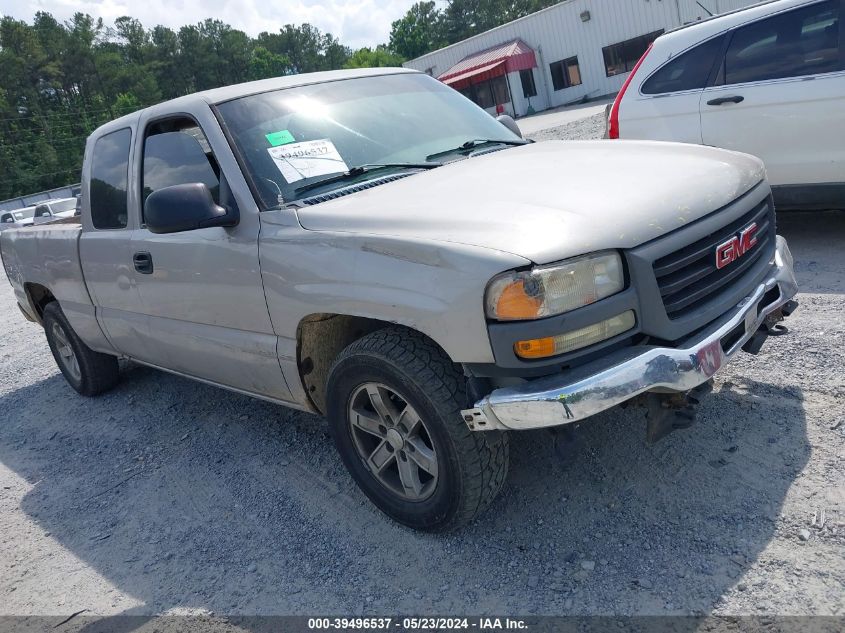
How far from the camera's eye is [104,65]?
254 ft

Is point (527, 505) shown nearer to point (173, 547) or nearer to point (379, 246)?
point (379, 246)

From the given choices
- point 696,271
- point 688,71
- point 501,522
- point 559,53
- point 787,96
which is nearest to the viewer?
point 696,271

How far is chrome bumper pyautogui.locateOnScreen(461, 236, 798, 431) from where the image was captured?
7.95 ft

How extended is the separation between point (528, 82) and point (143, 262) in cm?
3546

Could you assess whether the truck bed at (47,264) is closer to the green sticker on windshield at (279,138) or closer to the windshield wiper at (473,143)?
the green sticker on windshield at (279,138)

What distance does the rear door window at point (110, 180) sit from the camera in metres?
4.34

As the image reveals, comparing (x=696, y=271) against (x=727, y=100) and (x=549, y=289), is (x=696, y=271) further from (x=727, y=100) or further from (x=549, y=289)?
(x=727, y=100)

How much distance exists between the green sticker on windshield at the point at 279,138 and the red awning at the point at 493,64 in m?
33.7

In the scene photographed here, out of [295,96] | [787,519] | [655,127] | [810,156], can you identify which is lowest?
[787,519]

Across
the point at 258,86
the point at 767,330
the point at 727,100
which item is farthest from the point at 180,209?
the point at 727,100

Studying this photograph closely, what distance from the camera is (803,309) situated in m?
4.55

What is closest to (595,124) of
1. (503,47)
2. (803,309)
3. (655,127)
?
(655,127)

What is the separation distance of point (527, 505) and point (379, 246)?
4.35ft

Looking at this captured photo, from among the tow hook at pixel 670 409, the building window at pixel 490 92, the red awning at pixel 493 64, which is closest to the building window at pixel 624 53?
the red awning at pixel 493 64
